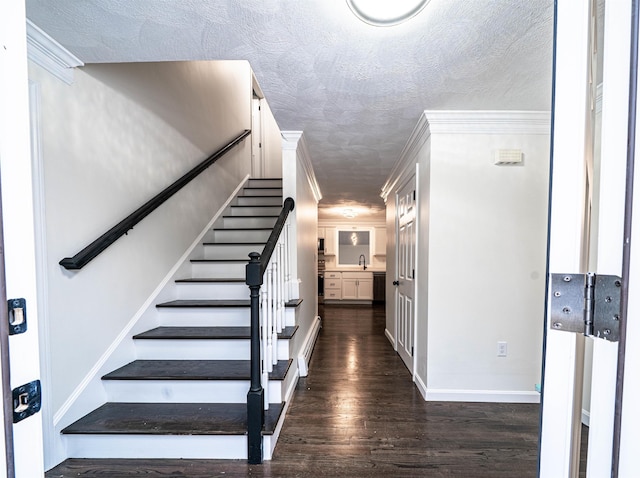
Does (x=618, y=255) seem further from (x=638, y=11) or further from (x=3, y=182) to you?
(x=3, y=182)

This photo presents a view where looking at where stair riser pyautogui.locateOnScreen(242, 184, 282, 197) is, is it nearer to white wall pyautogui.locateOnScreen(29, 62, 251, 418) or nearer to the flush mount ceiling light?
white wall pyautogui.locateOnScreen(29, 62, 251, 418)

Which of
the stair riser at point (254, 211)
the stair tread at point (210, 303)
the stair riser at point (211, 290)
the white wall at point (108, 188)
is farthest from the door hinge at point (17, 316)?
the stair riser at point (254, 211)

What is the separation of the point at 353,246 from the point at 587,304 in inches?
284

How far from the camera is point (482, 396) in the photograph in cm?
231

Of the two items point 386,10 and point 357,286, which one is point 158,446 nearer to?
point 386,10

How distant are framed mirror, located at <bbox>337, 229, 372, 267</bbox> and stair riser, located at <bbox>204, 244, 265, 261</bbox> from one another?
15.0ft

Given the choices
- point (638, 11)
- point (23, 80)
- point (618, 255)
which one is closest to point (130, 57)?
point (23, 80)

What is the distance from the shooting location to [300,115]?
7.38 ft

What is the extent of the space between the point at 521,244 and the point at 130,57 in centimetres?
276

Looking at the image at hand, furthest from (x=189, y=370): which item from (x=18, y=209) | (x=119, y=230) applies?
(x=18, y=209)

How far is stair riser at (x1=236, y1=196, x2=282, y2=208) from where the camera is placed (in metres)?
3.97

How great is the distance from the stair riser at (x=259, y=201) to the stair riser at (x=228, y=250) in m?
0.88

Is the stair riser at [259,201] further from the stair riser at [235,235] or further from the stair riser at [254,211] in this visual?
the stair riser at [235,235]

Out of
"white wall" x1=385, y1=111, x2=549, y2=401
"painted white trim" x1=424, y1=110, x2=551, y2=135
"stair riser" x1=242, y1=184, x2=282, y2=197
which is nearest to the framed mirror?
"stair riser" x1=242, y1=184, x2=282, y2=197
